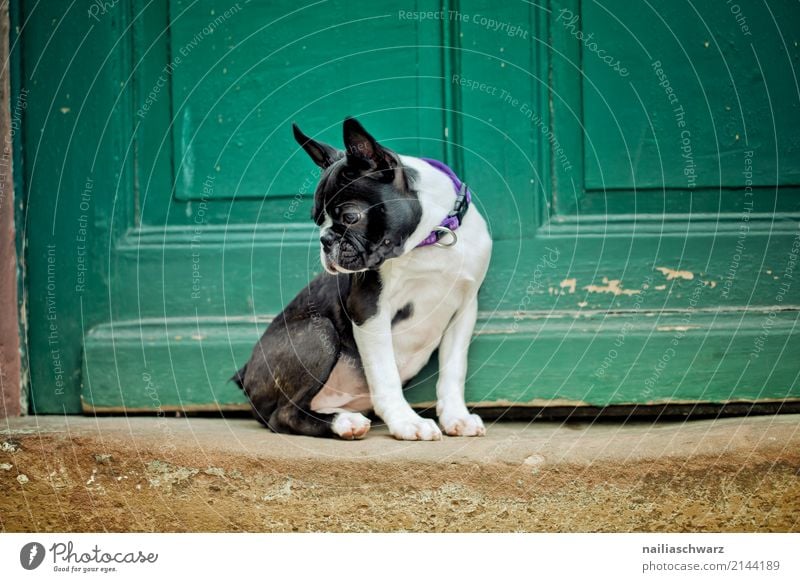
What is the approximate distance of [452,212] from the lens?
3129 mm

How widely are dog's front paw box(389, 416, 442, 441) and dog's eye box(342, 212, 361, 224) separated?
67cm

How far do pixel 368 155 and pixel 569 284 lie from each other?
0.98 meters

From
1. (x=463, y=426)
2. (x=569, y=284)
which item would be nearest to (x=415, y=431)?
(x=463, y=426)

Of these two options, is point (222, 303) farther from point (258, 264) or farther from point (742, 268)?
point (742, 268)

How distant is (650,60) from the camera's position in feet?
11.2

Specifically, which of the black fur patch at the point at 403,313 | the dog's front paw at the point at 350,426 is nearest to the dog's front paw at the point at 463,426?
the dog's front paw at the point at 350,426

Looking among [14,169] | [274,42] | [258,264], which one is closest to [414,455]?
[258,264]

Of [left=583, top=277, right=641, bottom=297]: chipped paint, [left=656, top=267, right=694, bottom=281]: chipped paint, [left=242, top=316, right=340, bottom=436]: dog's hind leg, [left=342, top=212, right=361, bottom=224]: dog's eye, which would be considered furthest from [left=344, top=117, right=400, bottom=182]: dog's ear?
[left=656, top=267, right=694, bottom=281]: chipped paint

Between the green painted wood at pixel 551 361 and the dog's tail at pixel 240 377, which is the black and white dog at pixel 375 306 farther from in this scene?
the green painted wood at pixel 551 361

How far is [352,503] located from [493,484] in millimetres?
434
